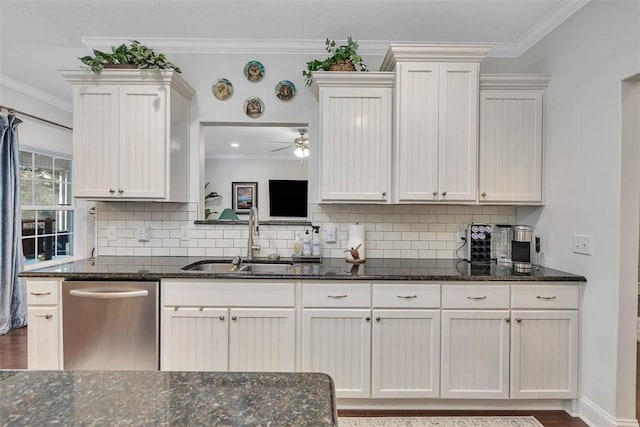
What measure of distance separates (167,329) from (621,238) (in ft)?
8.82

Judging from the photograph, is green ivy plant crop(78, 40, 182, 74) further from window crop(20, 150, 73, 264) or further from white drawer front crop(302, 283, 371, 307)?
window crop(20, 150, 73, 264)

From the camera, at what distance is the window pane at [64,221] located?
448 cm

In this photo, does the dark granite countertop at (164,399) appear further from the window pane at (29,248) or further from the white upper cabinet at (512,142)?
the window pane at (29,248)

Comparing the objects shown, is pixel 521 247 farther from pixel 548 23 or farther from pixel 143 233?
pixel 143 233

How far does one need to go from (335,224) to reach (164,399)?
2.14m

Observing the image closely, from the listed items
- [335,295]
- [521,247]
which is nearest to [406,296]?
[335,295]

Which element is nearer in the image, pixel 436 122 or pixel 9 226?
pixel 436 122

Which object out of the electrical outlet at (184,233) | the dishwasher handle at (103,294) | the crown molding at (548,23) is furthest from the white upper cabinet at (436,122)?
the dishwasher handle at (103,294)

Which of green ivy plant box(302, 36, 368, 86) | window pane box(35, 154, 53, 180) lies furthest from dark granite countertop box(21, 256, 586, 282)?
window pane box(35, 154, 53, 180)

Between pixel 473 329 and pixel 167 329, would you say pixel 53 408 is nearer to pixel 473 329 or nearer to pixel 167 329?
pixel 167 329

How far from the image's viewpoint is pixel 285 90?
2.77 metres

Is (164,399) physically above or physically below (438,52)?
below

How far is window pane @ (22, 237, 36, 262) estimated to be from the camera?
13.2 feet

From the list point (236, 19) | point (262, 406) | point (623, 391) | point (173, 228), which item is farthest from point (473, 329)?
point (236, 19)
